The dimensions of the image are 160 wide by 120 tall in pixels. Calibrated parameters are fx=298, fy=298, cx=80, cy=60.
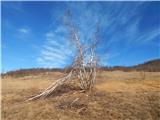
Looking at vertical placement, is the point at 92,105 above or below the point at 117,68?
below

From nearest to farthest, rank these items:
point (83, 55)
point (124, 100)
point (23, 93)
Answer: point (124, 100)
point (83, 55)
point (23, 93)

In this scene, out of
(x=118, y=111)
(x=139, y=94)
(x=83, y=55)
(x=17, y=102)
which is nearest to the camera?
(x=118, y=111)

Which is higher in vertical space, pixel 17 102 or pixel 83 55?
pixel 83 55

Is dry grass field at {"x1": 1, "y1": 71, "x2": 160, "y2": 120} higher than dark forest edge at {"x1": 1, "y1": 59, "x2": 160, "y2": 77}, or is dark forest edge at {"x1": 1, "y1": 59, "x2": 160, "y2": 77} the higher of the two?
dark forest edge at {"x1": 1, "y1": 59, "x2": 160, "y2": 77}

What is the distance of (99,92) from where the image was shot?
416 inches

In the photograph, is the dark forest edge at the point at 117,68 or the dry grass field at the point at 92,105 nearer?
the dry grass field at the point at 92,105

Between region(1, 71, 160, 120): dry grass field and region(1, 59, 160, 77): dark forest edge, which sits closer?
region(1, 71, 160, 120): dry grass field

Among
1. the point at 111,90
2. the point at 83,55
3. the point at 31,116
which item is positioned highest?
the point at 83,55

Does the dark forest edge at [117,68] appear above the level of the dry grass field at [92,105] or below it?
above

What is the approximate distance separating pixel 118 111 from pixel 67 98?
7.54ft

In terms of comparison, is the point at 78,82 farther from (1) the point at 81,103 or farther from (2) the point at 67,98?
(1) the point at 81,103

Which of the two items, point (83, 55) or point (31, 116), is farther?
point (83, 55)

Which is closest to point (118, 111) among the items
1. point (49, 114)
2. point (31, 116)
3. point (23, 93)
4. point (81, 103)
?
point (81, 103)

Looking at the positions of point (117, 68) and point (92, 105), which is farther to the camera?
point (117, 68)
